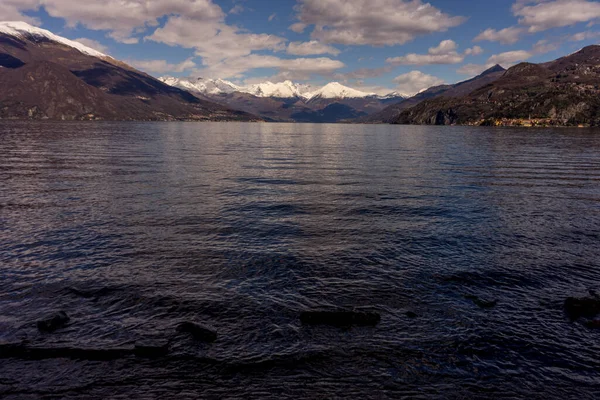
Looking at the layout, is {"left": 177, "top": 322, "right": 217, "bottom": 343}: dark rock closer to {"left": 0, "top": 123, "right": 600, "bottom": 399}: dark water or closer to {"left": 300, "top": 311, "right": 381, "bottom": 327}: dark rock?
{"left": 0, "top": 123, "right": 600, "bottom": 399}: dark water

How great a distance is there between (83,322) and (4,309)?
4221 millimetres

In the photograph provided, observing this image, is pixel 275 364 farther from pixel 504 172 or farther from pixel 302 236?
pixel 504 172

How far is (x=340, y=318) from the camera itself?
15484 mm

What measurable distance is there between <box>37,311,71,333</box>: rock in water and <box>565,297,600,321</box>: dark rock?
22.3 meters

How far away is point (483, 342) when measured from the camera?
14195 millimetres

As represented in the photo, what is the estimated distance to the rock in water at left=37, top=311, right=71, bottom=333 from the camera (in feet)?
48.1

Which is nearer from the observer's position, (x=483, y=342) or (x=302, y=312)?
(x=483, y=342)

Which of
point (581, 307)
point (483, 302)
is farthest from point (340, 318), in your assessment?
point (581, 307)

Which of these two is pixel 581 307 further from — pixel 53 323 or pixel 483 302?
pixel 53 323

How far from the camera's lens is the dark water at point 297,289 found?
12109 millimetres

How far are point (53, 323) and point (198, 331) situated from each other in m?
6.22

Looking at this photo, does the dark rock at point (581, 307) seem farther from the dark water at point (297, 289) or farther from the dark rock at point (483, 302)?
the dark rock at point (483, 302)

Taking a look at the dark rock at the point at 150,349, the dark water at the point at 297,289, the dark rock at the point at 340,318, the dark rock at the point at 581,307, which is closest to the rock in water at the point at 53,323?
the dark water at the point at 297,289

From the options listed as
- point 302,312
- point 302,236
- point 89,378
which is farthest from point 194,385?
point 302,236
